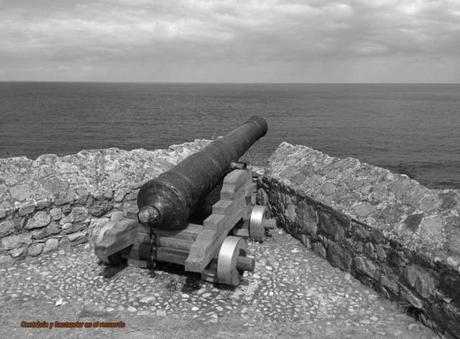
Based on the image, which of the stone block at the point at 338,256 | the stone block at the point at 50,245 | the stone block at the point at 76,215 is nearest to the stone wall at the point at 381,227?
the stone block at the point at 338,256

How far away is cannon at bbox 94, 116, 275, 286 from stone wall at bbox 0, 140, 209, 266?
0.62m

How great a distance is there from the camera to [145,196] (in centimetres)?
547

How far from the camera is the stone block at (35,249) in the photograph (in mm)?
6570

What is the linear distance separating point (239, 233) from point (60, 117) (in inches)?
2704

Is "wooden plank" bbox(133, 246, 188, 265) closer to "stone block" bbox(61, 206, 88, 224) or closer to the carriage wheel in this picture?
the carriage wheel

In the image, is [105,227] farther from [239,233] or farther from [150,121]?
[150,121]

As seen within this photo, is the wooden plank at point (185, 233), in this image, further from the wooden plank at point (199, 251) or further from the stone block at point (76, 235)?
the stone block at point (76, 235)

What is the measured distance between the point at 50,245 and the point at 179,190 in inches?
113

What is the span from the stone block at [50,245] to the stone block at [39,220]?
1.02 ft

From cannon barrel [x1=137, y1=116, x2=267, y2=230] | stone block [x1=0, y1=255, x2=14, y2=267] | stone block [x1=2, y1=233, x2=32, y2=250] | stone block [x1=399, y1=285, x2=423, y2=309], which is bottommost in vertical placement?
stone block [x1=0, y1=255, x2=14, y2=267]

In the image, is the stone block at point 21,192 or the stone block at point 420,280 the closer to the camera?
the stone block at point 420,280

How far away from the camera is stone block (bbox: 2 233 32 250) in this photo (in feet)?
20.7

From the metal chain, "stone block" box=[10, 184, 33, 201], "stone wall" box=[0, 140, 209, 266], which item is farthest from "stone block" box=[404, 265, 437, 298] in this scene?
"stone block" box=[10, 184, 33, 201]

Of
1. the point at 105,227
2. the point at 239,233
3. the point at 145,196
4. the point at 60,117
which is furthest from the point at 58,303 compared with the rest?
the point at 60,117
